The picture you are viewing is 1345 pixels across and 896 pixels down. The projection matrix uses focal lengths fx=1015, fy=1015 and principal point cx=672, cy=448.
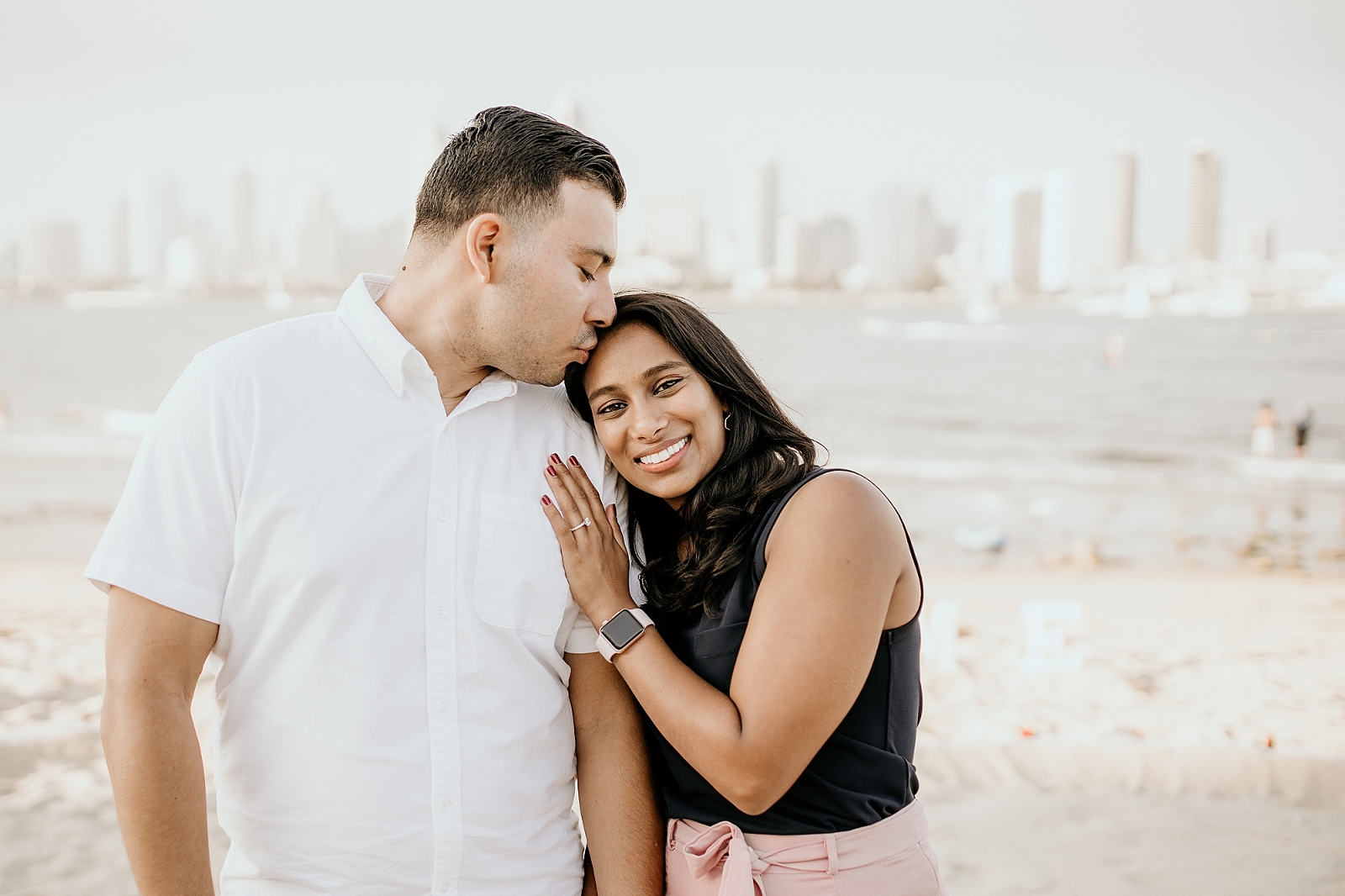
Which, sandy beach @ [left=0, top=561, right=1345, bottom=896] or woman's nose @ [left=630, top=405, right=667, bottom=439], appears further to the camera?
sandy beach @ [left=0, top=561, right=1345, bottom=896]

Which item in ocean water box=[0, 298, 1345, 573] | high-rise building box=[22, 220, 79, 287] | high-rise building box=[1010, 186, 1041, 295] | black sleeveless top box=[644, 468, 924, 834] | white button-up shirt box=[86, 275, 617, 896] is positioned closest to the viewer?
white button-up shirt box=[86, 275, 617, 896]

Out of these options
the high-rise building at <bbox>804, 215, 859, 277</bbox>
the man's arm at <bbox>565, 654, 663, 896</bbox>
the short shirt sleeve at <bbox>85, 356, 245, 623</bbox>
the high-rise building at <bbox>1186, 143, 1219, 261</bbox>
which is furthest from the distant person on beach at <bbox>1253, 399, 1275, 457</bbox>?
the high-rise building at <bbox>1186, 143, 1219, 261</bbox>

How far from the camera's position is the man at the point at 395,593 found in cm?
176

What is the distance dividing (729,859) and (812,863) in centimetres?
17

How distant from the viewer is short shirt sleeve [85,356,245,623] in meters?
1.70

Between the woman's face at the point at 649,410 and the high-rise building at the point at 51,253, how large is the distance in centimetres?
9395

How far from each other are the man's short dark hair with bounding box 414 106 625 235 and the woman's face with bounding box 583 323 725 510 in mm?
364

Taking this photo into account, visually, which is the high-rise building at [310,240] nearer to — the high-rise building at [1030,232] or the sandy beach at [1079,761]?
the high-rise building at [1030,232]

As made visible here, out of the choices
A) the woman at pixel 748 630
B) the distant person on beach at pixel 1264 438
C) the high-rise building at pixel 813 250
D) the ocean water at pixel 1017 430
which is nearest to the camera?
the woman at pixel 748 630

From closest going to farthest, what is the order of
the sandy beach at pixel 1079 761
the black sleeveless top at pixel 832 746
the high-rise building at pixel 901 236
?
the black sleeveless top at pixel 832 746, the sandy beach at pixel 1079 761, the high-rise building at pixel 901 236

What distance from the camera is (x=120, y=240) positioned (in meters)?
85.6

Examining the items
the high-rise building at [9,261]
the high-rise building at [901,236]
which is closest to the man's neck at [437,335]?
the high-rise building at [9,261]

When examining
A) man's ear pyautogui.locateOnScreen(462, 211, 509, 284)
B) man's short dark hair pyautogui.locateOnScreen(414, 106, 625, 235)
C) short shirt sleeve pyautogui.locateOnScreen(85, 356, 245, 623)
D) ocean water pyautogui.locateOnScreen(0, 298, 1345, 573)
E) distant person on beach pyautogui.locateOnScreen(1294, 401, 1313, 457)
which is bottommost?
ocean water pyautogui.locateOnScreen(0, 298, 1345, 573)

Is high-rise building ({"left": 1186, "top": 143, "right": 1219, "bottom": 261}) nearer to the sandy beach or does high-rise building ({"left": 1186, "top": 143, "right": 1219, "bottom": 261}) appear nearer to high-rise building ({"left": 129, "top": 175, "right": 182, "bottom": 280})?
high-rise building ({"left": 129, "top": 175, "right": 182, "bottom": 280})
